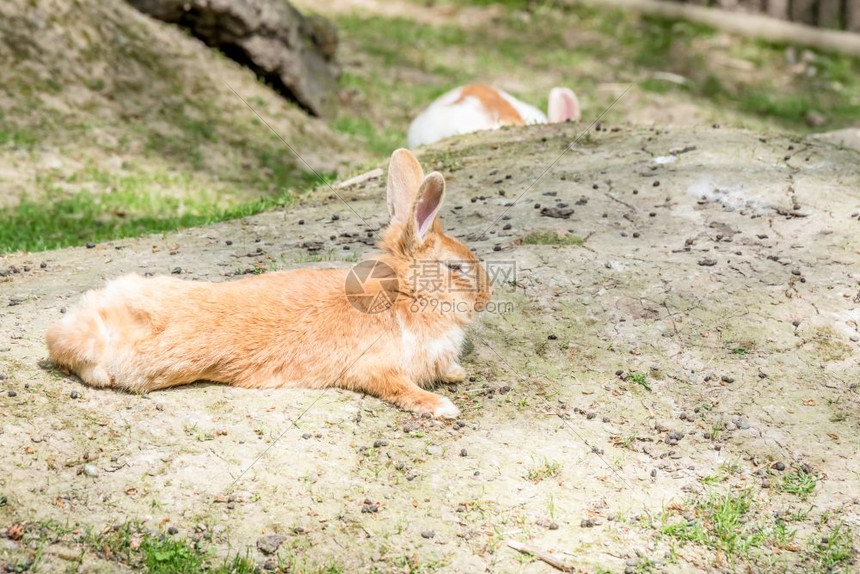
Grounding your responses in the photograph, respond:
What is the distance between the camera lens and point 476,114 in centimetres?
860

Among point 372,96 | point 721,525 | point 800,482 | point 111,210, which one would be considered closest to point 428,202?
point 721,525

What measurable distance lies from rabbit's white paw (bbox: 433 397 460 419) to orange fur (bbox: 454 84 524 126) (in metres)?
4.84

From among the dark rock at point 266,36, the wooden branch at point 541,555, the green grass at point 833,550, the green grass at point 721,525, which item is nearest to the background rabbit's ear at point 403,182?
the wooden branch at point 541,555

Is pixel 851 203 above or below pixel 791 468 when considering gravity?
above

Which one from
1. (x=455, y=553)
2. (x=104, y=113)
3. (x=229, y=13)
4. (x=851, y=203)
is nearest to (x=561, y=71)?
(x=229, y=13)

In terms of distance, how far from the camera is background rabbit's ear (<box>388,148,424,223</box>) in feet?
13.8

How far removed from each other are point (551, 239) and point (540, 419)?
1614 mm

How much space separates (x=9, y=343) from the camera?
13.6ft

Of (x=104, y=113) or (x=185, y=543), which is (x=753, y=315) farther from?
(x=104, y=113)

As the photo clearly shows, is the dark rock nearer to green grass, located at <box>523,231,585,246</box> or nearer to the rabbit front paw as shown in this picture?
green grass, located at <box>523,231,585,246</box>

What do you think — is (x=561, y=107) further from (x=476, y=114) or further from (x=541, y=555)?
(x=541, y=555)

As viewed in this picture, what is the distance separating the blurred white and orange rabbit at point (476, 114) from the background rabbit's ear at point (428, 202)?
4.26m

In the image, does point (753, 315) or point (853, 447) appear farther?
point (753, 315)

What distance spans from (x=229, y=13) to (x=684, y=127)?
4.90m
